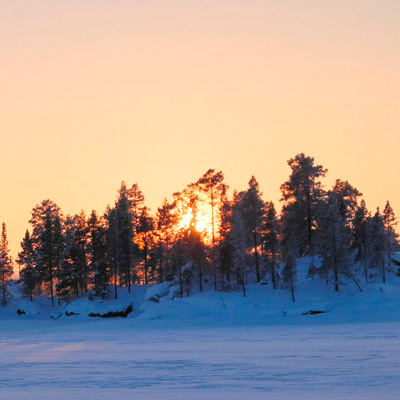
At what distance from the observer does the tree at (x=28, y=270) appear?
8269 centimetres

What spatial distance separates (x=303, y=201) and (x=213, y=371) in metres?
56.4

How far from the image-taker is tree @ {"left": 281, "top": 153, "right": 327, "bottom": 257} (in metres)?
70.4

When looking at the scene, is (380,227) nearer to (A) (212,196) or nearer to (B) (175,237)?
(A) (212,196)

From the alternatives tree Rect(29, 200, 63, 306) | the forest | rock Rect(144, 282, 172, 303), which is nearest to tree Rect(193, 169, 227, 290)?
the forest

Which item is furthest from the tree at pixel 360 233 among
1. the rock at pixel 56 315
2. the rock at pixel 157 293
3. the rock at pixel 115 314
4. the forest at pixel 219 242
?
the rock at pixel 56 315

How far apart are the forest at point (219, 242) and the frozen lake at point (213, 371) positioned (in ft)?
111

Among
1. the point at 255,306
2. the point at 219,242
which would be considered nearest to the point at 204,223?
the point at 219,242

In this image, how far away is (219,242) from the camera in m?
67.4

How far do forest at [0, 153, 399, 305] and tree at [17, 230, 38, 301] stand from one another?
5.8 inches

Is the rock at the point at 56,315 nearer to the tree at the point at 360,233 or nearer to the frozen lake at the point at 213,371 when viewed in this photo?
the tree at the point at 360,233

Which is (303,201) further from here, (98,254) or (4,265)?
(4,265)

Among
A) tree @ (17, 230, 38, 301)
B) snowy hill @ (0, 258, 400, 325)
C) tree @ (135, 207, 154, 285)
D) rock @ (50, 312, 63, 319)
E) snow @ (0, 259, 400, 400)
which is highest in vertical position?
tree @ (135, 207, 154, 285)

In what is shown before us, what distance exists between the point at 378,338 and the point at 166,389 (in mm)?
14875

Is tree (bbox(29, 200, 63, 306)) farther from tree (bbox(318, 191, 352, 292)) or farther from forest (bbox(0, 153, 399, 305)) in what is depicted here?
tree (bbox(318, 191, 352, 292))
